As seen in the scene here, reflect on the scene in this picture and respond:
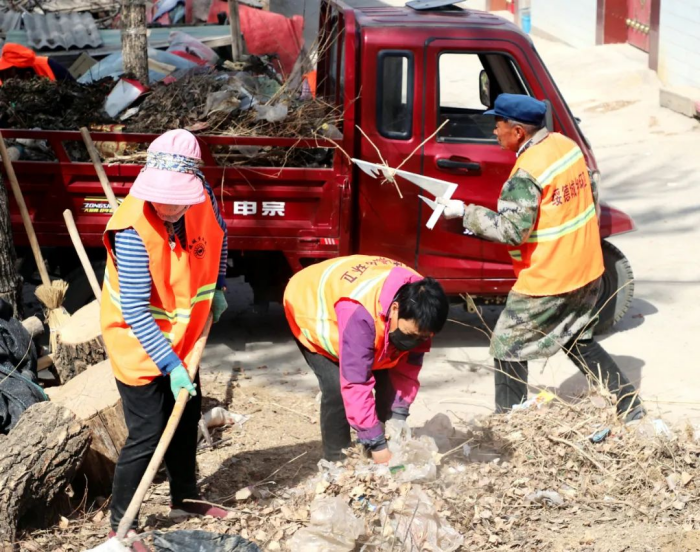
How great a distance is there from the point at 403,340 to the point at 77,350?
218cm

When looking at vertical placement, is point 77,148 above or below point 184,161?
below

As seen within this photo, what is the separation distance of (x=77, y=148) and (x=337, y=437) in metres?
2.88

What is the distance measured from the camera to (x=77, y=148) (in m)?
5.80

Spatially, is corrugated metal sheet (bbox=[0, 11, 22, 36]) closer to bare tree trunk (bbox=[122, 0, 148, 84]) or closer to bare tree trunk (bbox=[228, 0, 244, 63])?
bare tree trunk (bbox=[228, 0, 244, 63])

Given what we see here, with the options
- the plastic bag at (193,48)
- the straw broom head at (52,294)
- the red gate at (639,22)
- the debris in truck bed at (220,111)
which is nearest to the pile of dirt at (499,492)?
the straw broom head at (52,294)

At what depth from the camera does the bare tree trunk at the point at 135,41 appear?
6.83 meters

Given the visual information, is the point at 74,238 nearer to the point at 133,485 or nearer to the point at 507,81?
the point at 133,485

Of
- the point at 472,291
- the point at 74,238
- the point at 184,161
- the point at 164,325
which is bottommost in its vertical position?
the point at 472,291

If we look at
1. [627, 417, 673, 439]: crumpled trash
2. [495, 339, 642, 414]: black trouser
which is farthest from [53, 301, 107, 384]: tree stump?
[627, 417, 673, 439]: crumpled trash

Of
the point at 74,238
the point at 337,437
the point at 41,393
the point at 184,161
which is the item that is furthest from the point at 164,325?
the point at 74,238

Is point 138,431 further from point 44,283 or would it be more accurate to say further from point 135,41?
point 135,41

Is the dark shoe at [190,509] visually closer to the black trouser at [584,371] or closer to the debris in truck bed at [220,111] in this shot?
the black trouser at [584,371]

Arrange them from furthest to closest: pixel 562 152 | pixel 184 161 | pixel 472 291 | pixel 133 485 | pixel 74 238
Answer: pixel 472 291
pixel 74 238
pixel 562 152
pixel 133 485
pixel 184 161

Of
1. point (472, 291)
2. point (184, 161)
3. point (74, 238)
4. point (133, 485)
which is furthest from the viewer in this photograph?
point (472, 291)
